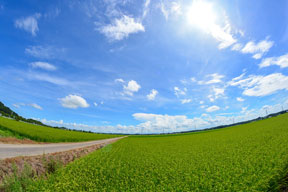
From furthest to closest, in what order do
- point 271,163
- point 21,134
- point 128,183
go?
point 21,134 < point 271,163 < point 128,183

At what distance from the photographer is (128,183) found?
6293 mm

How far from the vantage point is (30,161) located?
27.6ft

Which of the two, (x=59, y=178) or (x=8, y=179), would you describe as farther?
(x=59, y=178)

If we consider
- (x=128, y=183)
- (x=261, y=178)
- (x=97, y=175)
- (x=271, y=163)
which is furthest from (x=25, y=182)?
(x=271, y=163)

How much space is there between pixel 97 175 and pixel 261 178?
8334 millimetres

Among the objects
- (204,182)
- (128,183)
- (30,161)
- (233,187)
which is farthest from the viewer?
(30,161)

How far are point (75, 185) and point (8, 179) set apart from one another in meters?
3.10

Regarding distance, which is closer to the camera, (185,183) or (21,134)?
(185,183)

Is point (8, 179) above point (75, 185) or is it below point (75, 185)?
above

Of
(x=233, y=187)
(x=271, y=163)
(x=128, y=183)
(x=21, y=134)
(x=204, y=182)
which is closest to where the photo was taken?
(x=233, y=187)

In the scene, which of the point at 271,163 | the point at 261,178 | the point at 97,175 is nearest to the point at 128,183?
the point at 97,175

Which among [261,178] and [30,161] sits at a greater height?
[30,161]

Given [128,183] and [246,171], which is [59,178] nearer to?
[128,183]

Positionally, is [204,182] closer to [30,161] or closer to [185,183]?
[185,183]
